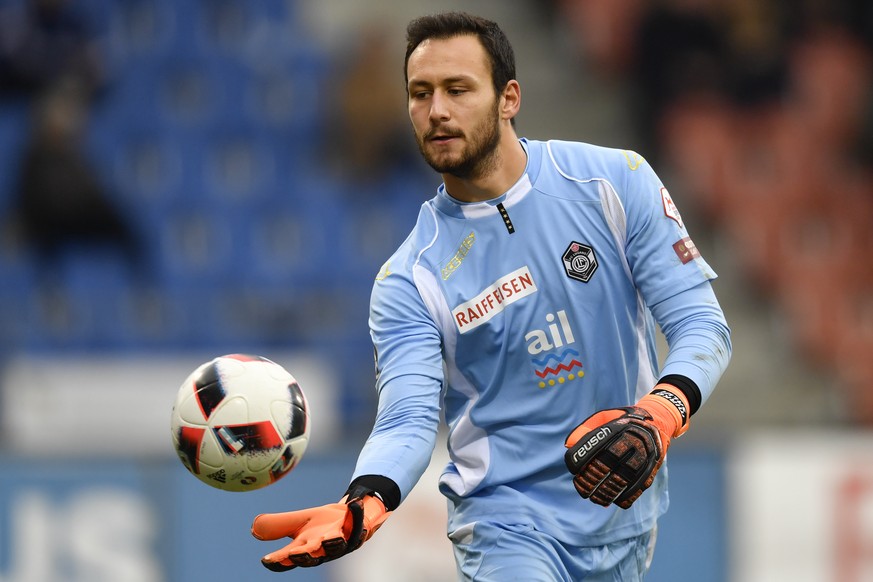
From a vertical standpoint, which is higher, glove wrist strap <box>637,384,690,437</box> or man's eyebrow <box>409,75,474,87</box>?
man's eyebrow <box>409,75,474,87</box>

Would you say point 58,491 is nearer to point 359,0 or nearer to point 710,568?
point 710,568

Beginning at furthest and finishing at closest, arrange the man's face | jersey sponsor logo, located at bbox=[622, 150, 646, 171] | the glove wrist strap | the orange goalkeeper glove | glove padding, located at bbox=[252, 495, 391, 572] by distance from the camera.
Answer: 1. jersey sponsor logo, located at bbox=[622, 150, 646, 171]
2. the man's face
3. the glove wrist strap
4. the orange goalkeeper glove
5. glove padding, located at bbox=[252, 495, 391, 572]

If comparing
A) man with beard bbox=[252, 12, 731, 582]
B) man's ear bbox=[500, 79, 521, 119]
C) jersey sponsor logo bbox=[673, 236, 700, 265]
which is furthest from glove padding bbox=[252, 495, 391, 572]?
man's ear bbox=[500, 79, 521, 119]

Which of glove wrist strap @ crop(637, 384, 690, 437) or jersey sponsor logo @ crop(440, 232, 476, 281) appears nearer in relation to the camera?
glove wrist strap @ crop(637, 384, 690, 437)

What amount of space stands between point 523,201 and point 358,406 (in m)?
5.54

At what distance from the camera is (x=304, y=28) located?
11641 millimetres

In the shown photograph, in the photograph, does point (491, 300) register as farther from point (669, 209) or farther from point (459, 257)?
point (669, 209)

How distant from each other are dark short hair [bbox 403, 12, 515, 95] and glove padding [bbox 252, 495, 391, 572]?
4.44 feet

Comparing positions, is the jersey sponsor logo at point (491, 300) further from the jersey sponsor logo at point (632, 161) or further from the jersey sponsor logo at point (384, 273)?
the jersey sponsor logo at point (632, 161)

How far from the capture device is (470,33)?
4062mm

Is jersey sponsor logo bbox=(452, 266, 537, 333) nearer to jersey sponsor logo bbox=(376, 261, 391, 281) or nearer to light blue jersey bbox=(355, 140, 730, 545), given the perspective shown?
light blue jersey bbox=(355, 140, 730, 545)

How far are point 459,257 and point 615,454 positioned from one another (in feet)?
3.11

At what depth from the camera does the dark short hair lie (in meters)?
4.06

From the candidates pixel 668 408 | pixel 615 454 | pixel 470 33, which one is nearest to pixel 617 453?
pixel 615 454
